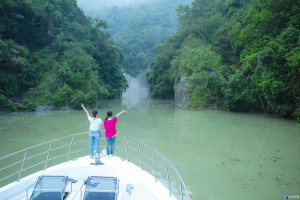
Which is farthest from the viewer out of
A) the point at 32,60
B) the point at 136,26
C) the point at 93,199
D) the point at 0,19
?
the point at 136,26

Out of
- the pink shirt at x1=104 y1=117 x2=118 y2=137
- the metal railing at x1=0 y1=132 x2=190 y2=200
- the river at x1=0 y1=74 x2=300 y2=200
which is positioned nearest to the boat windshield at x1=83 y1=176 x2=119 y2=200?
the pink shirt at x1=104 y1=117 x2=118 y2=137

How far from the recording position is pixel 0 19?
22312 millimetres

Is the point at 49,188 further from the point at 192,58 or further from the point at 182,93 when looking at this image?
the point at 182,93

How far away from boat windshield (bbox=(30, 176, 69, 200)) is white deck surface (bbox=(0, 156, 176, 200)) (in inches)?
10.9

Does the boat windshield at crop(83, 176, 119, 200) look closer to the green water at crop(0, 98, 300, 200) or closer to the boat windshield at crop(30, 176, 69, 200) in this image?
the boat windshield at crop(30, 176, 69, 200)

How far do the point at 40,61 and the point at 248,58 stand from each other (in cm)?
2151

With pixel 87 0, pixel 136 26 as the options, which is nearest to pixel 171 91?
pixel 136 26

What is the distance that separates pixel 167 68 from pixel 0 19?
2590 cm

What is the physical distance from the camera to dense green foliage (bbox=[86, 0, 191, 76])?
63812 millimetres

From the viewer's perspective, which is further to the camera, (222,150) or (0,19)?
(0,19)

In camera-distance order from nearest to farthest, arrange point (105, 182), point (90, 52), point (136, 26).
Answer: point (105, 182) < point (90, 52) < point (136, 26)

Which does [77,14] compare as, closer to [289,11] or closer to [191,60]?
[191,60]

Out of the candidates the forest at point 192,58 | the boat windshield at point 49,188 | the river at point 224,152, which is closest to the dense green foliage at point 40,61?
the forest at point 192,58

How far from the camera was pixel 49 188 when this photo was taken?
3033 millimetres
